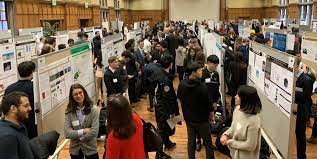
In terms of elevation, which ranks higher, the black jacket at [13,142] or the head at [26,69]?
the head at [26,69]

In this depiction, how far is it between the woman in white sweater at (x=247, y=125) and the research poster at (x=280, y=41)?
6.38m

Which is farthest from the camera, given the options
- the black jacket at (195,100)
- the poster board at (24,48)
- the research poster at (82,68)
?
the poster board at (24,48)

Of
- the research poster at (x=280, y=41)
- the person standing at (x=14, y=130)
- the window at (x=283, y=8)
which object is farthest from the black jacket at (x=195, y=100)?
the window at (x=283, y=8)

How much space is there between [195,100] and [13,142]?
246 cm

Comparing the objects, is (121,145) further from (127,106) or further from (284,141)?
(284,141)

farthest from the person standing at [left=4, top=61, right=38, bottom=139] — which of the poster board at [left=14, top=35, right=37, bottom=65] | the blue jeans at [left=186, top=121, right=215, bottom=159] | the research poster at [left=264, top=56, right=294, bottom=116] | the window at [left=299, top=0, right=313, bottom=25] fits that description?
the window at [left=299, top=0, right=313, bottom=25]

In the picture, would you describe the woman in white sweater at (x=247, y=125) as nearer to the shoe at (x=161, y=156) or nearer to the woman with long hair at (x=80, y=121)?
the woman with long hair at (x=80, y=121)

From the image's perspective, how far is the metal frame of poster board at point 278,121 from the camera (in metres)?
3.27

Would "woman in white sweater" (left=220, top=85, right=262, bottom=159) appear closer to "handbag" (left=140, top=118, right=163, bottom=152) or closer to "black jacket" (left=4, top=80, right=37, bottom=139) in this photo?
"handbag" (left=140, top=118, right=163, bottom=152)

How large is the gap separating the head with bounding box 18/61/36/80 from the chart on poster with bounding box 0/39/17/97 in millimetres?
3053

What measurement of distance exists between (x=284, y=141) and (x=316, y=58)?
4.77m

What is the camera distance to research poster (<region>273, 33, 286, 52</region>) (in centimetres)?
940

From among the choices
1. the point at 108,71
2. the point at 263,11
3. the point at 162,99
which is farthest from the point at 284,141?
the point at 263,11

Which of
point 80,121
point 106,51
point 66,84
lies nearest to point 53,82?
point 66,84
